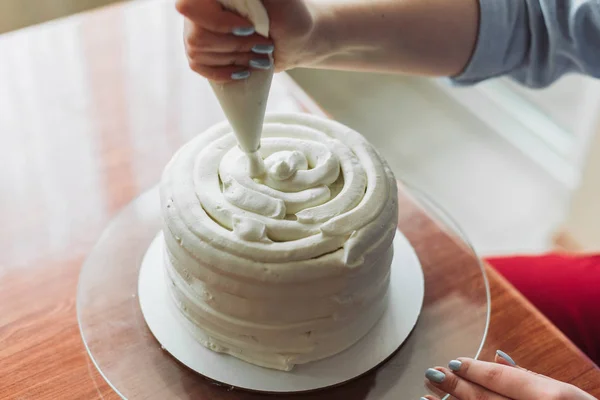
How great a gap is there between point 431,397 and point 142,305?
342mm

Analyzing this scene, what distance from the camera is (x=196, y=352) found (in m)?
0.81

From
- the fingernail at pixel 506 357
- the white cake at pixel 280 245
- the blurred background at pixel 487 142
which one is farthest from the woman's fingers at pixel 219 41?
the blurred background at pixel 487 142

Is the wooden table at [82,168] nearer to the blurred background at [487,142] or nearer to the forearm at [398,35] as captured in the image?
the forearm at [398,35]

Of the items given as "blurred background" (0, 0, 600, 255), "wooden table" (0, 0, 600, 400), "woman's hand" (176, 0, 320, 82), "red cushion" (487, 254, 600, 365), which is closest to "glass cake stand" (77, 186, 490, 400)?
"wooden table" (0, 0, 600, 400)

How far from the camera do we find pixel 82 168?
106 centimetres

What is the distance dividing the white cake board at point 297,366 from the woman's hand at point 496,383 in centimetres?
7

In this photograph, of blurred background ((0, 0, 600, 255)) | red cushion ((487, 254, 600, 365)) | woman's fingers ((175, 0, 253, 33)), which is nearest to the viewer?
woman's fingers ((175, 0, 253, 33))

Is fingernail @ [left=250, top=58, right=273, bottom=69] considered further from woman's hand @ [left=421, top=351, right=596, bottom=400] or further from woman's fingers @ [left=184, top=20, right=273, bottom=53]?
woman's hand @ [left=421, top=351, right=596, bottom=400]

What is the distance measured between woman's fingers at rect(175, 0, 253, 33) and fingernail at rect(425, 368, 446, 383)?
40 cm

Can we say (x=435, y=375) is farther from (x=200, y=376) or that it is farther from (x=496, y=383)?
(x=200, y=376)

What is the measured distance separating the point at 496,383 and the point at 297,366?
0.21 meters

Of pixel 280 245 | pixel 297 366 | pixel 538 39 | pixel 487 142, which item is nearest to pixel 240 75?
pixel 280 245

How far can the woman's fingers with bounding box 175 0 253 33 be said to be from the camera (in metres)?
0.70

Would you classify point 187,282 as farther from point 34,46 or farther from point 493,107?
point 493,107
